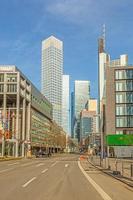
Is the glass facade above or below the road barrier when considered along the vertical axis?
above

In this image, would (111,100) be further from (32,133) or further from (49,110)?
Answer: (49,110)

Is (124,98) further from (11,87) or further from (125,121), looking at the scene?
(11,87)

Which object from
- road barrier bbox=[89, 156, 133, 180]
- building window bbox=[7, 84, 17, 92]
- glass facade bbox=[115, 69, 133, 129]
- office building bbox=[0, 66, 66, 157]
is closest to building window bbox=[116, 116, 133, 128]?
glass facade bbox=[115, 69, 133, 129]

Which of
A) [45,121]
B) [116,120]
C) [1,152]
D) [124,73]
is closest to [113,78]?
[124,73]

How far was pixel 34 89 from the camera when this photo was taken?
147m

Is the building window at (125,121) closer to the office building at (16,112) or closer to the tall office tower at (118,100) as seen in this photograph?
the tall office tower at (118,100)

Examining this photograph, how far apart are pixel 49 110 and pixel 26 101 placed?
225 ft

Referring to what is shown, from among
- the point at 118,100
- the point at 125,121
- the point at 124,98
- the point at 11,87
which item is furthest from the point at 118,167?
the point at 118,100

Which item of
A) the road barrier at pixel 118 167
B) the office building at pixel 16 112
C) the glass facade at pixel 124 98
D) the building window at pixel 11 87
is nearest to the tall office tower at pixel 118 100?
the glass facade at pixel 124 98

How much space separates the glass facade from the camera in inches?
4702

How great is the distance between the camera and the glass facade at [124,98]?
119438 mm

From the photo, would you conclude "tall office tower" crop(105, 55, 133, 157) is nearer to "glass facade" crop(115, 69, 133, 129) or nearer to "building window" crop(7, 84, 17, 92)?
"glass facade" crop(115, 69, 133, 129)

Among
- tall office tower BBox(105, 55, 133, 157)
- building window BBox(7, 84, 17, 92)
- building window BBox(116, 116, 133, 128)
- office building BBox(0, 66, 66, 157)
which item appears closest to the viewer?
office building BBox(0, 66, 66, 157)

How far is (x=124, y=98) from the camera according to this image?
397ft
